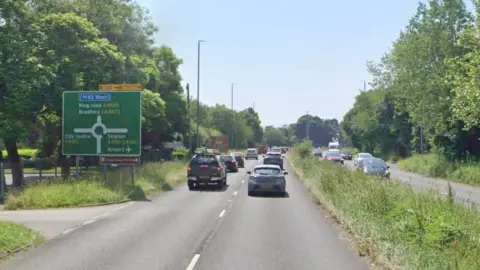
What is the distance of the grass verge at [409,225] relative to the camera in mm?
8742

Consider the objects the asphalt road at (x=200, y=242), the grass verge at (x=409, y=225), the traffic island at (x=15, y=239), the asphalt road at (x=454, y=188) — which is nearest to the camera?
the grass verge at (x=409, y=225)

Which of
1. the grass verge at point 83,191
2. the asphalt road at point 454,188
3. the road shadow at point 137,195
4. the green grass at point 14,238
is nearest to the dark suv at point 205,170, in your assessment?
the grass verge at point 83,191

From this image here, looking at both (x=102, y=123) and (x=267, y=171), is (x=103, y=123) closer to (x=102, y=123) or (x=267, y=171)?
(x=102, y=123)

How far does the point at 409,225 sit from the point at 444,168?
1231 inches

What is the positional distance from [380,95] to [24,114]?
2211 inches

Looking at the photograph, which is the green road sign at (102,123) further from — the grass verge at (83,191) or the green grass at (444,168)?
the green grass at (444,168)

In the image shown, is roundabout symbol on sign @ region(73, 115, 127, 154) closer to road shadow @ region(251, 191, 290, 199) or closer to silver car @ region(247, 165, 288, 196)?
silver car @ region(247, 165, 288, 196)

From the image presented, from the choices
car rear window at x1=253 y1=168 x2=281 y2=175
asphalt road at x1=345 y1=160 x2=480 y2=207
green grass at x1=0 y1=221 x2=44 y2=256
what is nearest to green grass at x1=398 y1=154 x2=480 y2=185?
asphalt road at x1=345 y1=160 x2=480 y2=207

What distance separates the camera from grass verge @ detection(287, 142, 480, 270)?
8742mm

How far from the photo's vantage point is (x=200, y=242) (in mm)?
Answer: 12859

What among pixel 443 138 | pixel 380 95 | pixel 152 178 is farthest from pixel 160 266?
pixel 380 95

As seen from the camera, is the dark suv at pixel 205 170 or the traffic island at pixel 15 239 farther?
the dark suv at pixel 205 170

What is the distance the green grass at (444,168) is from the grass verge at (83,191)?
14856 millimetres

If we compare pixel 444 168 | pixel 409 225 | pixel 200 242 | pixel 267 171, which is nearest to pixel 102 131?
pixel 267 171
